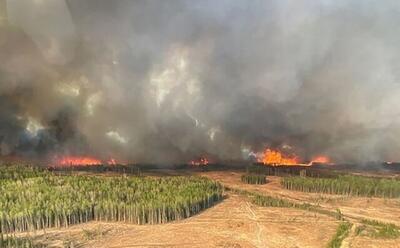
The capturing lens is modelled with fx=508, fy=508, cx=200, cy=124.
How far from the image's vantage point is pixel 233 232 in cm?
4428

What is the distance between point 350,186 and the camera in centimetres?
6869

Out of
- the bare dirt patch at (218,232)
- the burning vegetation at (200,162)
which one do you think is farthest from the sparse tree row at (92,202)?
the burning vegetation at (200,162)

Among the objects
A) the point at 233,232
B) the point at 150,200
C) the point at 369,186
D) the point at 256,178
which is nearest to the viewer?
the point at 233,232

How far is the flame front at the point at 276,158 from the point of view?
106438 millimetres

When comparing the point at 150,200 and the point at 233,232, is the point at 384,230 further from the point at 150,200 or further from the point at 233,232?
the point at 150,200

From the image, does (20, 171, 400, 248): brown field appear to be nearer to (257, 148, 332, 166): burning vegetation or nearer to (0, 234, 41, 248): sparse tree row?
(0, 234, 41, 248): sparse tree row

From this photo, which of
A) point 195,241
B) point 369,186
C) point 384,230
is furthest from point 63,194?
point 369,186

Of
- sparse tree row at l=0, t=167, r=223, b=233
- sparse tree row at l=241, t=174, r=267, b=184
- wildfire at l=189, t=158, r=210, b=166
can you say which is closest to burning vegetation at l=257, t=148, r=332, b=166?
wildfire at l=189, t=158, r=210, b=166

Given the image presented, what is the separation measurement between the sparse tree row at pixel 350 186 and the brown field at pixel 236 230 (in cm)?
840

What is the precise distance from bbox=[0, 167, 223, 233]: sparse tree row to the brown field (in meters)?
1.38

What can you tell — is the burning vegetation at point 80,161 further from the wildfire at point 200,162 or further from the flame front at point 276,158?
the flame front at point 276,158

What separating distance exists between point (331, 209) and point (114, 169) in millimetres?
41037

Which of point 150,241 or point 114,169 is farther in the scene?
point 114,169

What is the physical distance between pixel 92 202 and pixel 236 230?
48.1 ft
